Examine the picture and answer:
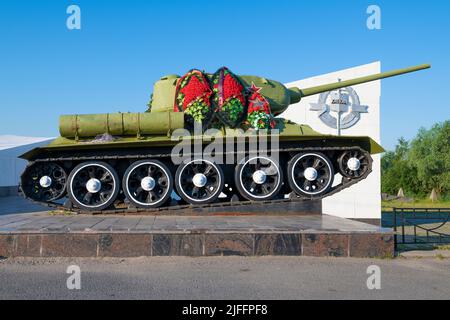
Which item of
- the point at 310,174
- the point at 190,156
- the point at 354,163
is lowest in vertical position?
the point at 310,174

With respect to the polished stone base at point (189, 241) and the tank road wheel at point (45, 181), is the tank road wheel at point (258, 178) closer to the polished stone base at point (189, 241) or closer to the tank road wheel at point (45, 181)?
the polished stone base at point (189, 241)

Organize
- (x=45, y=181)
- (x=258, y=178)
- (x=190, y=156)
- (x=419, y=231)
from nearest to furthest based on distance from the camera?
(x=45, y=181)
(x=190, y=156)
(x=258, y=178)
(x=419, y=231)

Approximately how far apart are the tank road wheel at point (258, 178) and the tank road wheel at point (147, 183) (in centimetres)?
207

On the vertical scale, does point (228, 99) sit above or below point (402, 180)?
above

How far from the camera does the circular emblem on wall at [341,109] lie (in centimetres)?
2083

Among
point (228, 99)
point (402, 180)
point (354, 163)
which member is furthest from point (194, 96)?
point (402, 180)

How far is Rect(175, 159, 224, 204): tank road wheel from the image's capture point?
44.6ft

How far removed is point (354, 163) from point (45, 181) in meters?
8.84

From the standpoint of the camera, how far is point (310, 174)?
13.9 meters

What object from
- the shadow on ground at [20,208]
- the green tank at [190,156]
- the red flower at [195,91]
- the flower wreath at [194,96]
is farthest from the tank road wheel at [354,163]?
the shadow on ground at [20,208]

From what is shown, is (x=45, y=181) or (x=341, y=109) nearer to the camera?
(x=45, y=181)

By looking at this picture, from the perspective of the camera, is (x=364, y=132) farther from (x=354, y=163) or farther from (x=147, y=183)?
(x=147, y=183)

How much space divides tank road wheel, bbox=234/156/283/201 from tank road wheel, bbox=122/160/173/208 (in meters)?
2.07
